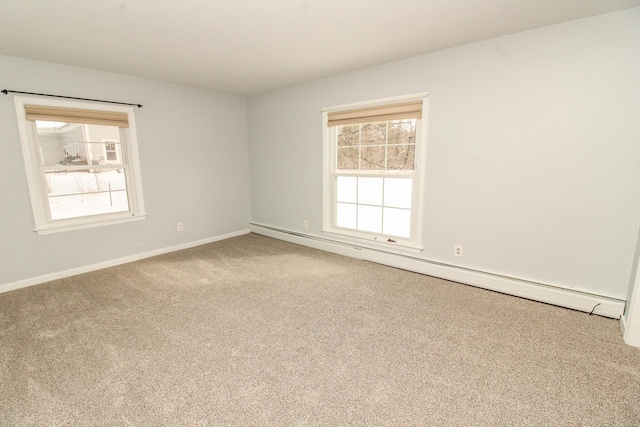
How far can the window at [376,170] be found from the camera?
3307mm

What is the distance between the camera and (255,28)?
236cm

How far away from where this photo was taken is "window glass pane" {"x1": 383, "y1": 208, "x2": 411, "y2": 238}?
139 inches

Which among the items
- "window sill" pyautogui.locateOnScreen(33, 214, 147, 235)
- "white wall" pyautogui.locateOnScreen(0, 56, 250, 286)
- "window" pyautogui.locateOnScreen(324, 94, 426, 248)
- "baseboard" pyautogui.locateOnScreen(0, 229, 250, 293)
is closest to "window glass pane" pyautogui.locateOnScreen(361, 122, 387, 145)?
"window" pyautogui.locateOnScreen(324, 94, 426, 248)

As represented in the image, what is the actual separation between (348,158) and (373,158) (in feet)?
1.24

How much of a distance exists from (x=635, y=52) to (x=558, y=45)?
18.7 inches

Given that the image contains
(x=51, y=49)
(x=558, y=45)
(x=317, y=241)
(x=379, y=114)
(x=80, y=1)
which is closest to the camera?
(x=80, y=1)

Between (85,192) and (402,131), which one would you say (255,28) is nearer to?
(402,131)

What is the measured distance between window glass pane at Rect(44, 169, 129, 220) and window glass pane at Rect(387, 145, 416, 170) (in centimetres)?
340

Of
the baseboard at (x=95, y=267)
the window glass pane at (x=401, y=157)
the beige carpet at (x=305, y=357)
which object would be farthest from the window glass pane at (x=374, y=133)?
the baseboard at (x=95, y=267)

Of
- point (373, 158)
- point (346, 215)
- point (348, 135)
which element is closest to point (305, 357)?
point (346, 215)

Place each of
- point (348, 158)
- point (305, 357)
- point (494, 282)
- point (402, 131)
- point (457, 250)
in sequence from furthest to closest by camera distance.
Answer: point (348, 158) → point (402, 131) → point (457, 250) → point (494, 282) → point (305, 357)

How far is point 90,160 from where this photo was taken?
3.56 meters

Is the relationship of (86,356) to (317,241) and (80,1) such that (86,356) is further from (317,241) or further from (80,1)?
(317,241)

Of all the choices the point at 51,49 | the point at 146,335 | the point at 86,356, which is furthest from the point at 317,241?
the point at 51,49
